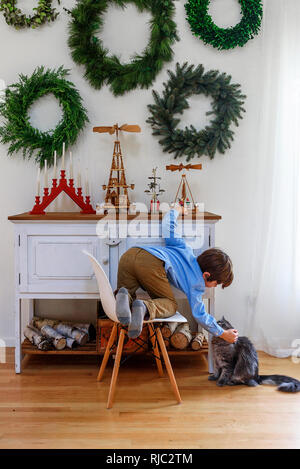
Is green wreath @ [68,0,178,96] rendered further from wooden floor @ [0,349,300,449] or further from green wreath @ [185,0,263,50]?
wooden floor @ [0,349,300,449]

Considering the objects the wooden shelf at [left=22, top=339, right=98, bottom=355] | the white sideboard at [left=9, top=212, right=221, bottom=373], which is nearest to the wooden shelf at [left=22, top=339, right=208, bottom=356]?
the wooden shelf at [left=22, top=339, right=98, bottom=355]

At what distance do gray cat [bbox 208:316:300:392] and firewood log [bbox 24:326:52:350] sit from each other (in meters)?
0.97

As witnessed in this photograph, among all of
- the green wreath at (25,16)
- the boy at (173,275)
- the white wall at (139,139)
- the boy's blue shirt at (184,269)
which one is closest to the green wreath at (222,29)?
the white wall at (139,139)

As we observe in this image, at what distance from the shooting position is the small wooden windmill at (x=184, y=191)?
2854 mm

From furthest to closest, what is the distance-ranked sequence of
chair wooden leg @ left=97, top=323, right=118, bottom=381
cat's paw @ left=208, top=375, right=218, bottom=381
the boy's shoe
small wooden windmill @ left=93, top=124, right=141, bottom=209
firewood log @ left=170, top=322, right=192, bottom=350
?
1. small wooden windmill @ left=93, top=124, right=141, bottom=209
2. firewood log @ left=170, top=322, right=192, bottom=350
3. cat's paw @ left=208, top=375, right=218, bottom=381
4. chair wooden leg @ left=97, top=323, right=118, bottom=381
5. the boy's shoe

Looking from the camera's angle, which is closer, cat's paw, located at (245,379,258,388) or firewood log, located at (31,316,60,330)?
cat's paw, located at (245,379,258,388)

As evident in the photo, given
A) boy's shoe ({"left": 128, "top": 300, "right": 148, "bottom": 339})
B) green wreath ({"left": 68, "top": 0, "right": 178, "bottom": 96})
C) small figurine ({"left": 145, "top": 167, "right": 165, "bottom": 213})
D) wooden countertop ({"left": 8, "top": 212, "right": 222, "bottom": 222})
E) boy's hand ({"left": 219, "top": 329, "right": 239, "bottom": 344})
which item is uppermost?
green wreath ({"left": 68, "top": 0, "right": 178, "bottom": 96})

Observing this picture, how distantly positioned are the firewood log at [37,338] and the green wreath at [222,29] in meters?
2.10

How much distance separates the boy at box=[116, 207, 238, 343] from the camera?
2.33 meters

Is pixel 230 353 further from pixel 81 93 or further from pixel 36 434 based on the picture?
pixel 81 93

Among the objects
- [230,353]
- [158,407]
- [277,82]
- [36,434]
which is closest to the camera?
[36,434]

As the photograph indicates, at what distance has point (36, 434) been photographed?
6.38 feet
